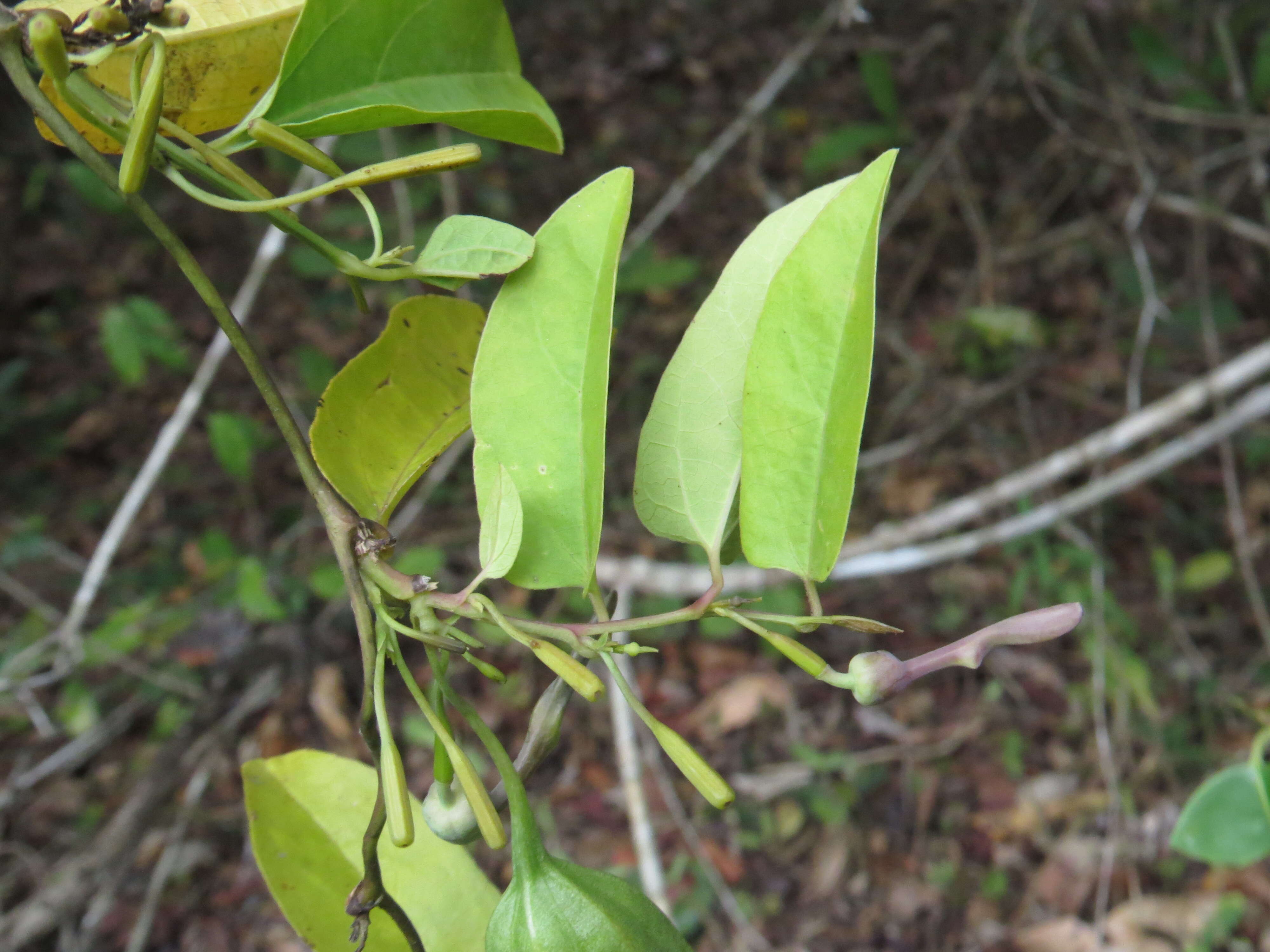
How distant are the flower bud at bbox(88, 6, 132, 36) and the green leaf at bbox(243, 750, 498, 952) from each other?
33 centimetres

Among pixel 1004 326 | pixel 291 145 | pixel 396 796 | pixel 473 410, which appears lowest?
pixel 1004 326

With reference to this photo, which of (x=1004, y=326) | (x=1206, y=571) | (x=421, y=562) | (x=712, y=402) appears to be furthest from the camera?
(x=1004, y=326)

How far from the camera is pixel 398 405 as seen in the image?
489 millimetres

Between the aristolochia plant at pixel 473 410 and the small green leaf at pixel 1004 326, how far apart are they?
1838mm

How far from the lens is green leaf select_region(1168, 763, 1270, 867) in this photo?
2.61 feet

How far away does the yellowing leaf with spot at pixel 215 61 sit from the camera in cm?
48

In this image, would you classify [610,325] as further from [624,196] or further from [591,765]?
[591,765]

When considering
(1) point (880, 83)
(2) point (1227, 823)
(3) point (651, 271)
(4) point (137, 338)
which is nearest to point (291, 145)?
(2) point (1227, 823)

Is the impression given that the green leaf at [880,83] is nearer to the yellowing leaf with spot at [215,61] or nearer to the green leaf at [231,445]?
the green leaf at [231,445]

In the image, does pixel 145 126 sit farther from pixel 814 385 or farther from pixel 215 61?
pixel 814 385

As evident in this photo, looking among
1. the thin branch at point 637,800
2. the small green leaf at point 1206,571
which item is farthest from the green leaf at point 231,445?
the small green leaf at point 1206,571

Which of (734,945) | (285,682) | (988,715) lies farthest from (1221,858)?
(285,682)

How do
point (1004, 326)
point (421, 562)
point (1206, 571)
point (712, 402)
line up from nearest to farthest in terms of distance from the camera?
point (712, 402)
point (421, 562)
point (1206, 571)
point (1004, 326)

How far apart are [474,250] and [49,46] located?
0.17m
